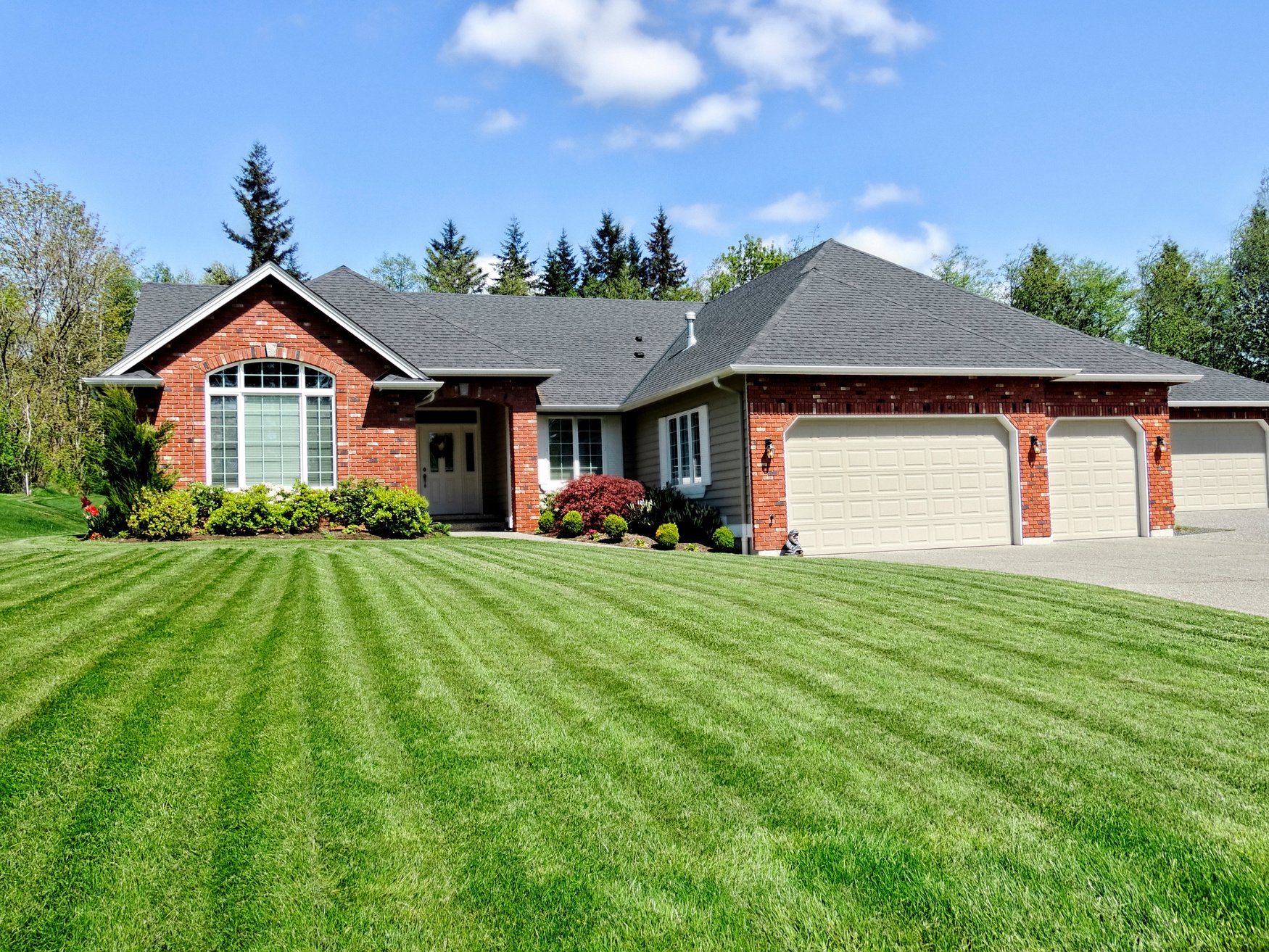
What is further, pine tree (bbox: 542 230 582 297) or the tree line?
pine tree (bbox: 542 230 582 297)

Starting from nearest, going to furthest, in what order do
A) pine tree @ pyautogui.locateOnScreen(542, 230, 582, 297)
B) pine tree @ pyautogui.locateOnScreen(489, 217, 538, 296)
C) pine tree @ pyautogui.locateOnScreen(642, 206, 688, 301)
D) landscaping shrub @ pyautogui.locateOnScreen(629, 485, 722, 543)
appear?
landscaping shrub @ pyautogui.locateOnScreen(629, 485, 722, 543) < pine tree @ pyautogui.locateOnScreen(542, 230, 582, 297) < pine tree @ pyautogui.locateOnScreen(489, 217, 538, 296) < pine tree @ pyautogui.locateOnScreen(642, 206, 688, 301)

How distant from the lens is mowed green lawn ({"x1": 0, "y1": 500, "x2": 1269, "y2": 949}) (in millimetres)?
3125

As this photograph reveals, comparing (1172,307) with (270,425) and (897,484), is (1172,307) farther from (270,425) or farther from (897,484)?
(270,425)

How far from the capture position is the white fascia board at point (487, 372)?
1851 centimetres

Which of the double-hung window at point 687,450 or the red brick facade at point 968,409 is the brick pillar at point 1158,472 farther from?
the double-hung window at point 687,450

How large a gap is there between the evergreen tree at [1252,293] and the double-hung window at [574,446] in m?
33.7

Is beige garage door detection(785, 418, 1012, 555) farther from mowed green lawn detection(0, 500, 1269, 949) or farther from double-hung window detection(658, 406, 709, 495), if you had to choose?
mowed green lawn detection(0, 500, 1269, 949)

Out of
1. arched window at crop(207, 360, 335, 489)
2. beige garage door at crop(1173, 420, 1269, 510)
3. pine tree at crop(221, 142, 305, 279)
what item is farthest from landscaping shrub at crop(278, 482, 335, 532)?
pine tree at crop(221, 142, 305, 279)

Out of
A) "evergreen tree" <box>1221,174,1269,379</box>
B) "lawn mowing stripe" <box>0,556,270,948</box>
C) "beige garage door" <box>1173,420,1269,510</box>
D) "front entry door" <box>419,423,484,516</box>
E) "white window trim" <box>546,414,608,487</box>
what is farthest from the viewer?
"evergreen tree" <box>1221,174,1269,379</box>

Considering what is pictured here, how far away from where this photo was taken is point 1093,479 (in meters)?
19.1

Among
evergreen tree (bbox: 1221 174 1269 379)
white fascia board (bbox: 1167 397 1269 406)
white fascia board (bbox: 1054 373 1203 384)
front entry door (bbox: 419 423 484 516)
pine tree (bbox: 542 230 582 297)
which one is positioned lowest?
front entry door (bbox: 419 423 484 516)

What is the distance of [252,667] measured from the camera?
234 inches

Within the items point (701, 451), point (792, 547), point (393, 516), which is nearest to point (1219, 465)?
point (792, 547)

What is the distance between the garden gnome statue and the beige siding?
0.76 m
